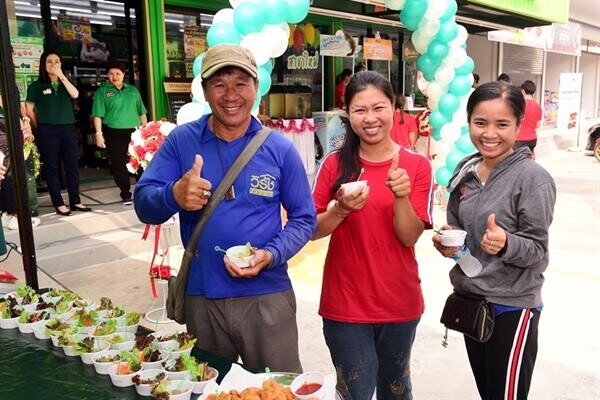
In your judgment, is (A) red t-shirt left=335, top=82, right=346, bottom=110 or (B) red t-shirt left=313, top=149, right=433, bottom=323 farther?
(A) red t-shirt left=335, top=82, right=346, bottom=110

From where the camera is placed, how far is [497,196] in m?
2.08

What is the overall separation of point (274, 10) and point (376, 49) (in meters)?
7.35

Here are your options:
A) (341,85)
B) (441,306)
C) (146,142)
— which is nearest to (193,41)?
(341,85)

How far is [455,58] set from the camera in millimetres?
6590

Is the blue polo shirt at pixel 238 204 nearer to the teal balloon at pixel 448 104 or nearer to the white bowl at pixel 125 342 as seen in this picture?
the white bowl at pixel 125 342

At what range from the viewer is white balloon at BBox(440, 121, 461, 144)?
6.97 meters

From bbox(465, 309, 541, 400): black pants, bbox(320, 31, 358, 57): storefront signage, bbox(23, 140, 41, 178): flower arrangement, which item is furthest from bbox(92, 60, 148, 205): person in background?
bbox(465, 309, 541, 400): black pants

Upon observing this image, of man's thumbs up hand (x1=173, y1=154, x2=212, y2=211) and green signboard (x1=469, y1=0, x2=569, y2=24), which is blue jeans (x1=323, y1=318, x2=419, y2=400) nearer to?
man's thumbs up hand (x1=173, y1=154, x2=212, y2=211)

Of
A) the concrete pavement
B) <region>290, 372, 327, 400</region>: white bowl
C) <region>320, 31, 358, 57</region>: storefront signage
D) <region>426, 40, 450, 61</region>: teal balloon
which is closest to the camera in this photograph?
<region>290, 372, 327, 400</region>: white bowl

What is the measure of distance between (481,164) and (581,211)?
7199 millimetres

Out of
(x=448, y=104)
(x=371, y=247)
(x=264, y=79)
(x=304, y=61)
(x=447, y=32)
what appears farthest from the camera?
(x=304, y=61)

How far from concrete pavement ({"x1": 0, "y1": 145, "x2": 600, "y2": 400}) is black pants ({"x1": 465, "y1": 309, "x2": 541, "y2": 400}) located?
4.33 ft

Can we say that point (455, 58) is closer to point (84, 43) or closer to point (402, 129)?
point (402, 129)

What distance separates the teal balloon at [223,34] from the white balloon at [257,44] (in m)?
0.07
